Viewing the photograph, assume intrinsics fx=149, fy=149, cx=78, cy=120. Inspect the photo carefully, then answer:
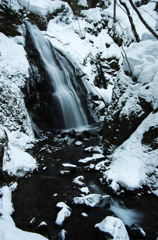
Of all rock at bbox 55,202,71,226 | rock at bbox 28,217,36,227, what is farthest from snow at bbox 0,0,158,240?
rock at bbox 28,217,36,227

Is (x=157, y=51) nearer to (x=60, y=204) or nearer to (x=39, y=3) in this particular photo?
(x=60, y=204)

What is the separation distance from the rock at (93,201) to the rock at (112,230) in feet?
2.37

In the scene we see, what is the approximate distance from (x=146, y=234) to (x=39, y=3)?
2273cm

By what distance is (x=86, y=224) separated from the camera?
3113 millimetres

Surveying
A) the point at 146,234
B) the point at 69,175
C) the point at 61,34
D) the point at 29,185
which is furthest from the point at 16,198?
the point at 61,34

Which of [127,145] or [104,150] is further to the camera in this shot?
[104,150]

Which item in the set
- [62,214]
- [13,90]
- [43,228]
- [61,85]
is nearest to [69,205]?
[62,214]

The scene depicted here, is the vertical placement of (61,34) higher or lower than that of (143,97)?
higher

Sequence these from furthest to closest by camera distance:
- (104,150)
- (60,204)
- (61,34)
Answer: (61,34), (104,150), (60,204)

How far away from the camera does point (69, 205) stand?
3615 millimetres

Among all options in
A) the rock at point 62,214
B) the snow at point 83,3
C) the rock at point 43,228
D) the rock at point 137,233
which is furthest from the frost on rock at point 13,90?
the snow at point 83,3

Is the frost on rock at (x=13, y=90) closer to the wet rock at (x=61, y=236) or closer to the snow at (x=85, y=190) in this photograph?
the snow at (x=85, y=190)

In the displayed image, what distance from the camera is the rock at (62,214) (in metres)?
3.06

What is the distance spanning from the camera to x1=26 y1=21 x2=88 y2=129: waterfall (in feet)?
37.4
